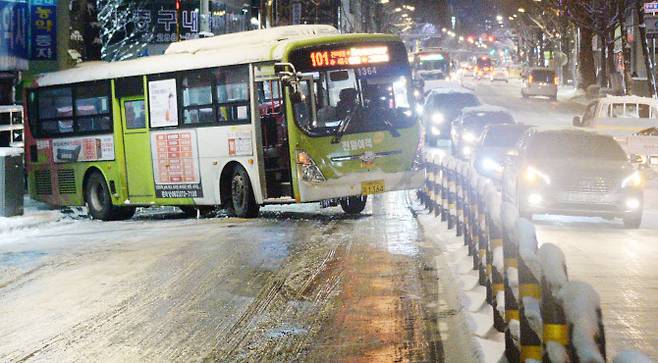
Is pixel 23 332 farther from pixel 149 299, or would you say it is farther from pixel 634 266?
pixel 634 266

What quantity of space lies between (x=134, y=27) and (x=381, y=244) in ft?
133

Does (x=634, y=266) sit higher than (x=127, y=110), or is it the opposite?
(x=127, y=110)

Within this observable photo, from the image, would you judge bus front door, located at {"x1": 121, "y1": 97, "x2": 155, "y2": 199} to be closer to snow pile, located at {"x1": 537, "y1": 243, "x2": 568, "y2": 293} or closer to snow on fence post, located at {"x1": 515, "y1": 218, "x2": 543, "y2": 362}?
snow on fence post, located at {"x1": 515, "y1": 218, "x2": 543, "y2": 362}

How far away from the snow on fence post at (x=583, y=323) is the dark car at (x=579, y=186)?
12.1 meters

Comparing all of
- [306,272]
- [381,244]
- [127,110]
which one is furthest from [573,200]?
[127,110]

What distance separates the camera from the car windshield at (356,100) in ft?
59.8

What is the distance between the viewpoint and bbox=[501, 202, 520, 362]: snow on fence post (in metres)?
7.59

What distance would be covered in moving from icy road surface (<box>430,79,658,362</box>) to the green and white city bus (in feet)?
10.6

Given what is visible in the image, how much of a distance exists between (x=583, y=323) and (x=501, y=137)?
21597 mm

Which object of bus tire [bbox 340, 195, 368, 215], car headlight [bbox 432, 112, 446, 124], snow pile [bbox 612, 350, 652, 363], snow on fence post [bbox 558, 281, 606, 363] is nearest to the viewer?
snow pile [bbox 612, 350, 652, 363]

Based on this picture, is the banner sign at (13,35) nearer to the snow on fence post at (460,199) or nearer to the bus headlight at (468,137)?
the bus headlight at (468,137)

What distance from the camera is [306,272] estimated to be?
12594 mm

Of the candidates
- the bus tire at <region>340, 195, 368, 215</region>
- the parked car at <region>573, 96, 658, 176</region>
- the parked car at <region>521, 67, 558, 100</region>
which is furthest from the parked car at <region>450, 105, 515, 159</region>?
the parked car at <region>521, 67, 558, 100</region>

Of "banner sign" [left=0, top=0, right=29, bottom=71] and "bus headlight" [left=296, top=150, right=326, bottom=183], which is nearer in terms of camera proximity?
"bus headlight" [left=296, top=150, right=326, bottom=183]
